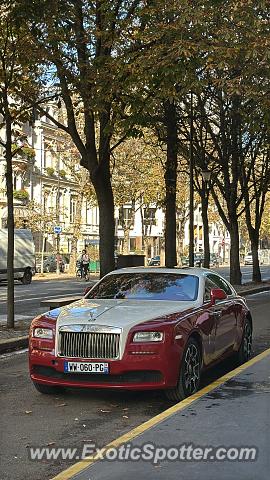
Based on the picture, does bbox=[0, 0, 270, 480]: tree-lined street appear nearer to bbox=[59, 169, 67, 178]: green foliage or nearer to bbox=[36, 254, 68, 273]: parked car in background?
bbox=[36, 254, 68, 273]: parked car in background

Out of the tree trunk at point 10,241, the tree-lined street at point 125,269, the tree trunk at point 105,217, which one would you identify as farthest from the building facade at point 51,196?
the tree trunk at point 10,241

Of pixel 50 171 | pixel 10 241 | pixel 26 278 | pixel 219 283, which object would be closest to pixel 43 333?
pixel 219 283

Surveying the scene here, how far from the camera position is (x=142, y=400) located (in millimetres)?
7582

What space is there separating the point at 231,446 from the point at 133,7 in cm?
1316

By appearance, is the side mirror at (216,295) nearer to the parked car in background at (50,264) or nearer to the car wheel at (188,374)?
the car wheel at (188,374)

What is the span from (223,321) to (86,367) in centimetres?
234

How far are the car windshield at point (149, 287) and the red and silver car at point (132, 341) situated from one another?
0.01 meters

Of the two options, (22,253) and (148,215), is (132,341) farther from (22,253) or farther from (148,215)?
(148,215)

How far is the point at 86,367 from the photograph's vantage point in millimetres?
7082

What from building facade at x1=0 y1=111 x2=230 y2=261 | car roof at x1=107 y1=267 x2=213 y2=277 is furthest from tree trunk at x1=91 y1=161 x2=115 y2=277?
building facade at x1=0 y1=111 x2=230 y2=261

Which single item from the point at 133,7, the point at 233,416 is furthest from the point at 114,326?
the point at 133,7

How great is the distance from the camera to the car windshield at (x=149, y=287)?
8328 mm

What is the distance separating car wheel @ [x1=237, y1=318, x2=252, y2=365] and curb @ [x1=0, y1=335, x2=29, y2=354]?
4119 millimetres

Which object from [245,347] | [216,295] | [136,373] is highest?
[216,295]
